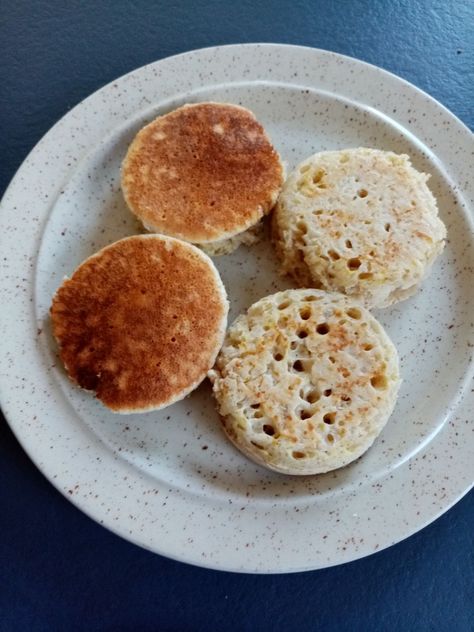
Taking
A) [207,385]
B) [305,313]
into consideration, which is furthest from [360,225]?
[207,385]

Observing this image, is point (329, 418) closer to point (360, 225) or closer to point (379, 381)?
point (379, 381)

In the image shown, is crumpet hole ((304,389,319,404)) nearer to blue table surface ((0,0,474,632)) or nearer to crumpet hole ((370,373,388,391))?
crumpet hole ((370,373,388,391))

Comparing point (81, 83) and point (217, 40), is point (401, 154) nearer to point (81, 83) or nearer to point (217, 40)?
point (217, 40)

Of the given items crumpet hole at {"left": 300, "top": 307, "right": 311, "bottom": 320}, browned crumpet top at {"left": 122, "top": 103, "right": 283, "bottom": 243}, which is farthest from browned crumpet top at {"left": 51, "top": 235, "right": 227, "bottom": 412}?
crumpet hole at {"left": 300, "top": 307, "right": 311, "bottom": 320}

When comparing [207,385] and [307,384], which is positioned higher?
[307,384]

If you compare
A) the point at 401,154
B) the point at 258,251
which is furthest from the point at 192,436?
the point at 401,154

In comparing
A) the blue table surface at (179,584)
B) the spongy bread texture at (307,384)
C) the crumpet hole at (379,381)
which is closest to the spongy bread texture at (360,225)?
the spongy bread texture at (307,384)

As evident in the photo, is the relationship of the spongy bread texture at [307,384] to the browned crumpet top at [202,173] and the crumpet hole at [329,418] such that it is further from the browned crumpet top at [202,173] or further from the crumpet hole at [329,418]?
the browned crumpet top at [202,173]

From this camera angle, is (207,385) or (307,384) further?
(207,385)

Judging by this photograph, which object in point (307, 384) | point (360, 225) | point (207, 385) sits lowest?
point (207, 385)
